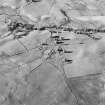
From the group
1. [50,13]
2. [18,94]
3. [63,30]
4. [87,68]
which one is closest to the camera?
[18,94]

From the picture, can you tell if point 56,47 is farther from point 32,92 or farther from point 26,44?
point 32,92

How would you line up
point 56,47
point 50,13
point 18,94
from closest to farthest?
point 18,94 → point 56,47 → point 50,13

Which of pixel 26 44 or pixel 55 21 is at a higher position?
pixel 55 21

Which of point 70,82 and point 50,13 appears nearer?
point 70,82

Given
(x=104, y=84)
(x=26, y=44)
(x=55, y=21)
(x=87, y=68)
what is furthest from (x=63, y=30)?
(x=104, y=84)

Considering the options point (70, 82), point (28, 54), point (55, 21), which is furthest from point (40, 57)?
point (55, 21)

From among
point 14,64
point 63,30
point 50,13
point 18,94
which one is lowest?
point 18,94

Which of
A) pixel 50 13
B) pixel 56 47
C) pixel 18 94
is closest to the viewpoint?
pixel 18 94

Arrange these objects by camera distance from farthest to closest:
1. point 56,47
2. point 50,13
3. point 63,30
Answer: point 50,13, point 63,30, point 56,47

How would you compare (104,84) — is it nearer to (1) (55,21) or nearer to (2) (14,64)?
(2) (14,64)
